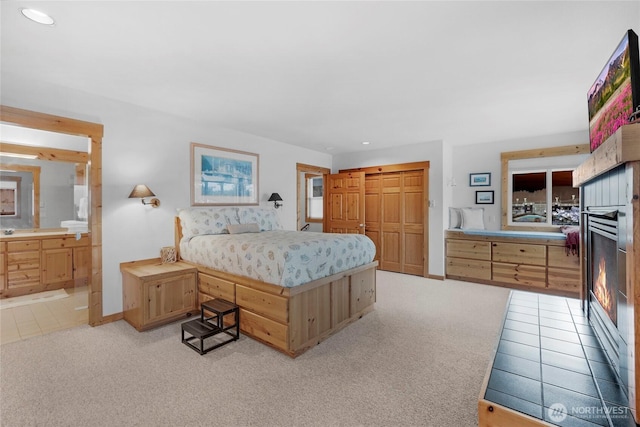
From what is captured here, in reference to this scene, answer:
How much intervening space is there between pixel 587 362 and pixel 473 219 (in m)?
3.75

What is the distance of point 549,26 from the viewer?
1919 mm

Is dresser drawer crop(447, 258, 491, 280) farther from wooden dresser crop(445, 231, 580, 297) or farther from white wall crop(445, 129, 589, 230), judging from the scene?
white wall crop(445, 129, 589, 230)

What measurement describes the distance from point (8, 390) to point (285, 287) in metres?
2.03

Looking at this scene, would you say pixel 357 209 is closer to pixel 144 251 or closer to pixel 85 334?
pixel 144 251

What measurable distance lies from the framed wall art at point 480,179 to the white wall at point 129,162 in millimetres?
4502

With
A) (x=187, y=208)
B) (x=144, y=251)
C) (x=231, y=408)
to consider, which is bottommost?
(x=231, y=408)

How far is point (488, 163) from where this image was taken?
5.30 metres

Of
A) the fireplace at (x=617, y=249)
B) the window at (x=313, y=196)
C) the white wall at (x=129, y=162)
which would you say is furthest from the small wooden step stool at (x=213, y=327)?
the window at (x=313, y=196)

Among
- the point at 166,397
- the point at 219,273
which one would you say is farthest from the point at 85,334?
the point at 166,397

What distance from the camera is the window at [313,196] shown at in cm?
764

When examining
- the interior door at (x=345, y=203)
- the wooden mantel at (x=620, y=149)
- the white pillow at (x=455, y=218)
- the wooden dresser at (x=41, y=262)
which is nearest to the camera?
the wooden mantel at (x=620, y=149)

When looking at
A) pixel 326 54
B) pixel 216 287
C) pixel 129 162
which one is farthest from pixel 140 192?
pixel 326 54

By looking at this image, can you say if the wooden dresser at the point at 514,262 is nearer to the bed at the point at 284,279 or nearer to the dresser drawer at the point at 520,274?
the dresser drawer at the point at 520,274

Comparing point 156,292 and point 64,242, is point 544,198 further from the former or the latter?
point 64,242
